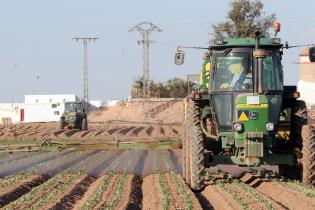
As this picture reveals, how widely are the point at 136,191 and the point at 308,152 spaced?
304 cm

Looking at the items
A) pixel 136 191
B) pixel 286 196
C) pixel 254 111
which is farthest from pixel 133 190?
pixel 286 196

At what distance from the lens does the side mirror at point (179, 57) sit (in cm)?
1203

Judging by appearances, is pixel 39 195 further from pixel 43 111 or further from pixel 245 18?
pixel 43 111

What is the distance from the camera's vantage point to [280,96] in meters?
12.0

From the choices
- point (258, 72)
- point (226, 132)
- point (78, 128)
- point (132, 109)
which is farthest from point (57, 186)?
point (132, 109)

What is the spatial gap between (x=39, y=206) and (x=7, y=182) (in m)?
3.56

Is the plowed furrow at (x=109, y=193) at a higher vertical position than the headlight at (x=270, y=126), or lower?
lower

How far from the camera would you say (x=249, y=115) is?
11.8 meters

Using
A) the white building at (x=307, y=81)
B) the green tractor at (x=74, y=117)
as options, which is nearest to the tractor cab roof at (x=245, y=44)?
the green tractor at (x=74, y=117)

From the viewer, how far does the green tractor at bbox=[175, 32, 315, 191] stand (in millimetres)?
11734

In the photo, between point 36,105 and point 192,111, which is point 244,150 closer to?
point 192,111

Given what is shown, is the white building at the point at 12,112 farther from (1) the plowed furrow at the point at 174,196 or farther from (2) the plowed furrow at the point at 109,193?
(1) the plowed furrow at the point at 174,196

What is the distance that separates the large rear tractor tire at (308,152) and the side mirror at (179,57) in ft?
7.84

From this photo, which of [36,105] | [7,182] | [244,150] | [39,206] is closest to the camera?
[39,206]
